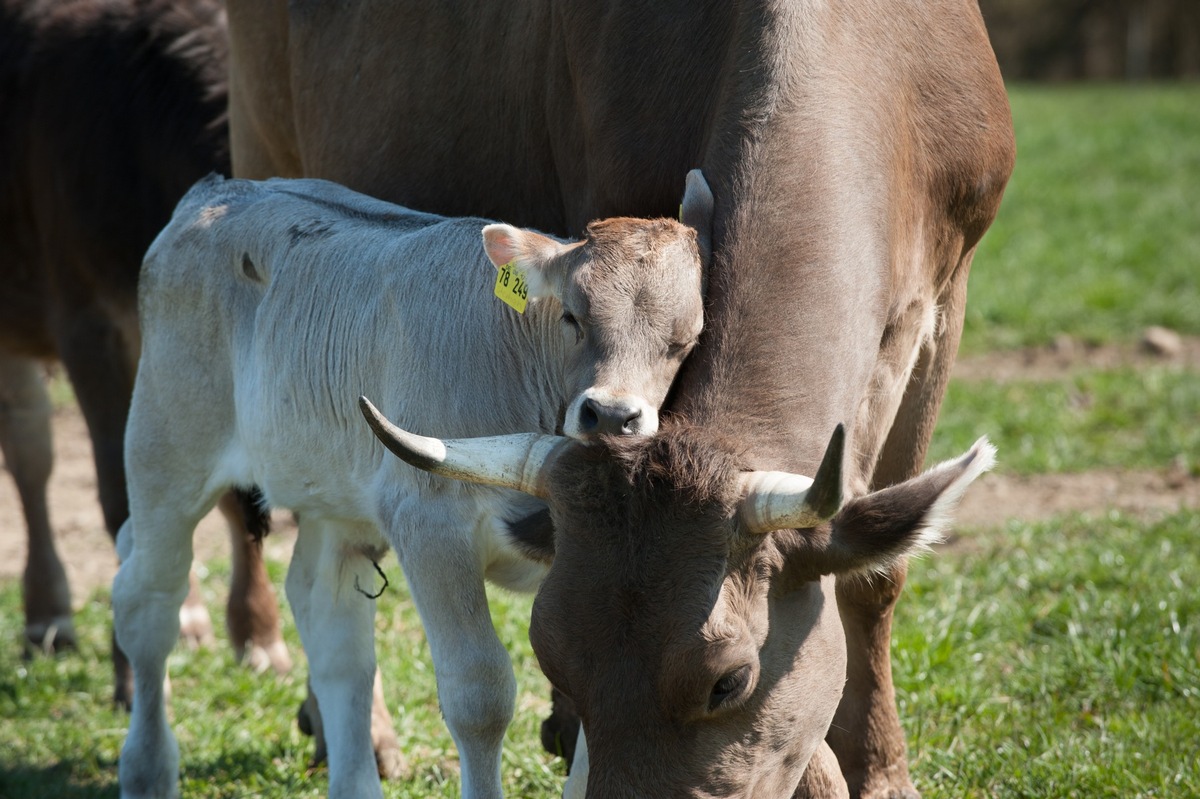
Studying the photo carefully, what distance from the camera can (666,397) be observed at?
3094 mm

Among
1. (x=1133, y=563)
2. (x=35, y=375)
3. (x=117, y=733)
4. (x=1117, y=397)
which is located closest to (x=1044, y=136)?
(x=1117, y=397)

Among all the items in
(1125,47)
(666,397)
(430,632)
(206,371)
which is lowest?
(1125,47)

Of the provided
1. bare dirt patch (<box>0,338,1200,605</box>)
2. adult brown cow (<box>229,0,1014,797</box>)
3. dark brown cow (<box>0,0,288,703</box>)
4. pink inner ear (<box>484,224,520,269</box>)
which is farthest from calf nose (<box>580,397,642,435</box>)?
bare dirt patch (<box>0,338,1200,605</box>)

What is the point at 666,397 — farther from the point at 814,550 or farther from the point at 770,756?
the point at 770,756

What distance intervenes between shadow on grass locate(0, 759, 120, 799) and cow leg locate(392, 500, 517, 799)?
6.29 ft

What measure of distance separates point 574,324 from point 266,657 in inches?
136

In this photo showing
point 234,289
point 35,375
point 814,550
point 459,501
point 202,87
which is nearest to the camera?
point 814,550

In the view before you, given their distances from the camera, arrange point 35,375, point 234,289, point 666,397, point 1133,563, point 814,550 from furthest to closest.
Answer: point 35,375 → point 1133,563 → point 234,289 → point 666,397 → point 814,550

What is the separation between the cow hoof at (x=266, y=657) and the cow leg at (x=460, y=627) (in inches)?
106

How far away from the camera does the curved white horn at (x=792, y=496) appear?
2.52m

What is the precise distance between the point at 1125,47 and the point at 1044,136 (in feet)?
56.9

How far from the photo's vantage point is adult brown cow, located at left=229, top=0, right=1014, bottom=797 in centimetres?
311

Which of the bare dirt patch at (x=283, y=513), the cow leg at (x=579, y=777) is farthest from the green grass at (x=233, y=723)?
the cow leg at (x=579, y=777)

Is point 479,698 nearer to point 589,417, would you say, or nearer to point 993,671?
point 589,417
